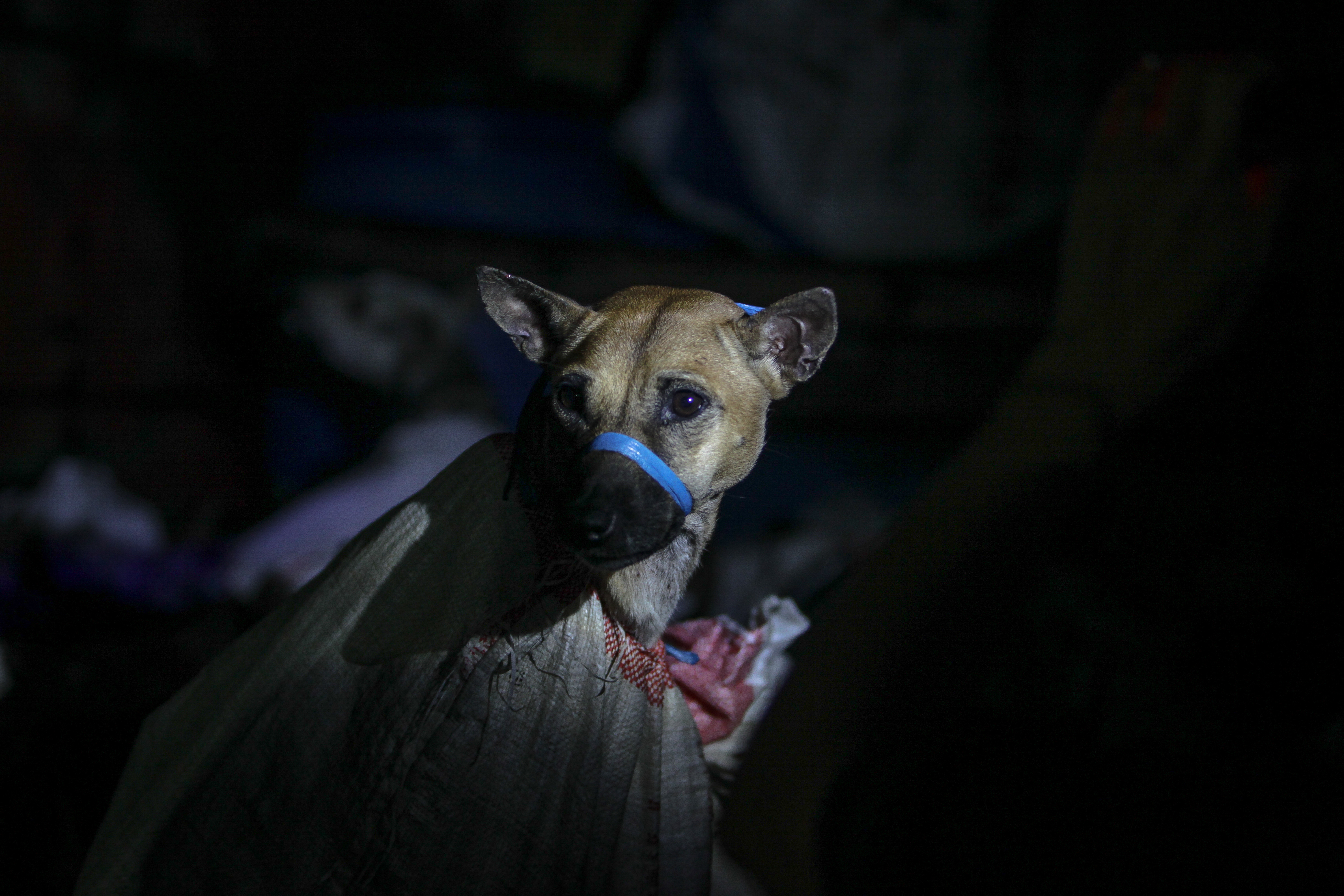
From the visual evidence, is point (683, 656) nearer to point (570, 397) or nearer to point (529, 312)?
point (570, 397)

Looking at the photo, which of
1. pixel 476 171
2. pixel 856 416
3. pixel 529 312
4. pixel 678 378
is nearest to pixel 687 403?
pixel 678 378

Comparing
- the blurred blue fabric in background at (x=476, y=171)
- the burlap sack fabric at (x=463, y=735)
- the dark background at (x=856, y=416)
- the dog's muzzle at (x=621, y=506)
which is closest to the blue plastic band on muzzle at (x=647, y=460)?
the dog's muzzle at (x=621, y=506)

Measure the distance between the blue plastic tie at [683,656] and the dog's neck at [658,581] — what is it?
4 cm

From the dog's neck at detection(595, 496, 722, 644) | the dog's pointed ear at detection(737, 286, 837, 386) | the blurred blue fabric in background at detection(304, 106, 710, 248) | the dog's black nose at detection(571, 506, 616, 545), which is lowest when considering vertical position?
the dog's neck at detection(595, 496, 722, 644)

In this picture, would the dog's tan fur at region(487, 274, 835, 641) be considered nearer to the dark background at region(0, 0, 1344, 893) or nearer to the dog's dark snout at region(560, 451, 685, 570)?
the dog's dark snout at region(560, 451, 685, 570)

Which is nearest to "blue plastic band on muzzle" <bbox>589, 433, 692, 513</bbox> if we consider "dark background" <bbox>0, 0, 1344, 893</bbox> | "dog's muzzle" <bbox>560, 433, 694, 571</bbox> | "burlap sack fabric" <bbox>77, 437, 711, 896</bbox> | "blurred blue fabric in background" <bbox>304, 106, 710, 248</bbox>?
"dog's muzzle" <bbox>560, 433, 694, 571</bbox>

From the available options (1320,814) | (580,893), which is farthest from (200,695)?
(1320,814)

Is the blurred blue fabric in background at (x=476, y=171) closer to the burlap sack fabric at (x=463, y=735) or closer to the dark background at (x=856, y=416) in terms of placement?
the dark background at (x=856, y=416)

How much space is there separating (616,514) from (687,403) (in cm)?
19

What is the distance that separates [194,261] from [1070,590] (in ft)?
9.90

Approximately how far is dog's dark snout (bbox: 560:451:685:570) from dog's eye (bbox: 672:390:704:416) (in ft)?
0.37

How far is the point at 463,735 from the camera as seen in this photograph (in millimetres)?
750

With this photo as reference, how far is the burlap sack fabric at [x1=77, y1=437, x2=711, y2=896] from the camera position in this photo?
2.45 feet

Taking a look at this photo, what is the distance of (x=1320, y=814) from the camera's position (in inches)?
24.0
